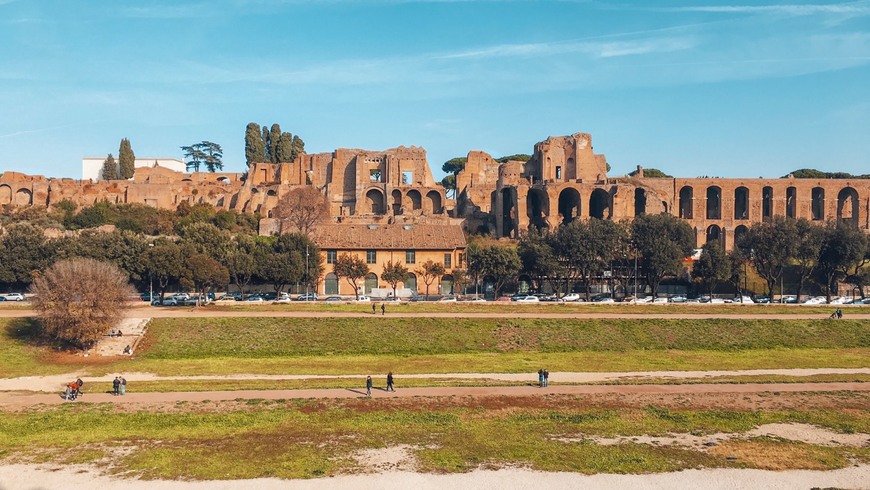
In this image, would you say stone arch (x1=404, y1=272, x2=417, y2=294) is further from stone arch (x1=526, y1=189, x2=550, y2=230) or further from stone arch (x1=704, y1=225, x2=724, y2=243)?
stone arch (x1=704, y1=225, x2=724, y2=243)

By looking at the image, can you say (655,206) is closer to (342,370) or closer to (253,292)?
(253,292)

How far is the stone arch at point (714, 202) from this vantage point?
3424 inches

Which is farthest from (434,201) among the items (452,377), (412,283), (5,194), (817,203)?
(452,377)

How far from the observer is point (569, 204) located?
85.1 meters

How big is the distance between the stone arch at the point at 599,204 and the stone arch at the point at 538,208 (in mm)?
4849

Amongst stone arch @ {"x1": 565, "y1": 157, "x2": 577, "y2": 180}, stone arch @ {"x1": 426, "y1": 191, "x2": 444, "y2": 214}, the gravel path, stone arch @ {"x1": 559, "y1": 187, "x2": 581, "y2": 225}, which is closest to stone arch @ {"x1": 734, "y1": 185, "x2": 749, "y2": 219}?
stone arch @ {"x1": 565, "y1": 157, "x2": 577, "y2": 180}

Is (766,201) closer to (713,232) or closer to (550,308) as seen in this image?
(713,232)

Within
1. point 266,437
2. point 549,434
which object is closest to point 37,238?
point 266,437

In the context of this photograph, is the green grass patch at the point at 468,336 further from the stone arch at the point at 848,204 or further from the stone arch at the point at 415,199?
Answer: the stone arch at the point at 848,204

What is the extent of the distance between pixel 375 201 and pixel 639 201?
29.2m

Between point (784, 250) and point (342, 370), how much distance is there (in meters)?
36.5

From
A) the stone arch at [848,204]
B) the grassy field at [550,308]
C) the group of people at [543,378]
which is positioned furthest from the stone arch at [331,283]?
the stone arch at [848,204]

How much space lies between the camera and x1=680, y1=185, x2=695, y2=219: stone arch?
8669cm

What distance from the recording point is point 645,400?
96.0ft
